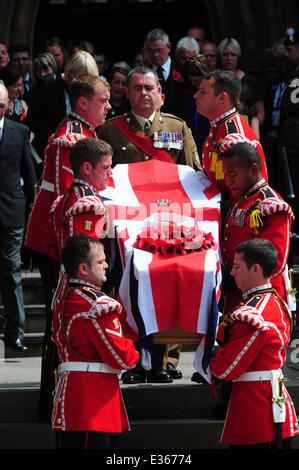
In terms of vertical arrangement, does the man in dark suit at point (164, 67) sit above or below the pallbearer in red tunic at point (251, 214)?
above

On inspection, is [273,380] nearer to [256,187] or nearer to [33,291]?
[256,187]

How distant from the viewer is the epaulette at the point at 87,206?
17.2 feet

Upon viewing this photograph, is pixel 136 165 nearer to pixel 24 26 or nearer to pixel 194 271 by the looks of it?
pixel 194 271

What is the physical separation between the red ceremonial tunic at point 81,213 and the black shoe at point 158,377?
1.26 m

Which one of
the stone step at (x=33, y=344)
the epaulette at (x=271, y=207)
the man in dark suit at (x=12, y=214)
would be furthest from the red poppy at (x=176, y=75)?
the epaulette at (x=271, y=207)

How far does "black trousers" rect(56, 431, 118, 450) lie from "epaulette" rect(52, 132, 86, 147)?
1649 millimetres

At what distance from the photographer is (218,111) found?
6.03 m

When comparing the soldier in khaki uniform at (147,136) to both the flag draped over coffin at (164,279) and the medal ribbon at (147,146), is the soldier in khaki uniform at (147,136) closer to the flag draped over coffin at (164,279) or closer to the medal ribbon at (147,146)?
the medal ribbon at (147,146)

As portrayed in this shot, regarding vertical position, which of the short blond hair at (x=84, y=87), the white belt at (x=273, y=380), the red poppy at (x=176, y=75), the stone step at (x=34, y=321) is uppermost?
the red poppy at (x=176, y=75)

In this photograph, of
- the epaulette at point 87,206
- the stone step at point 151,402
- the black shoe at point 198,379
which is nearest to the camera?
the epaulette at point 87,206

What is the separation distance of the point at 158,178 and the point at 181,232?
599mm

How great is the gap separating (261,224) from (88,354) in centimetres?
114

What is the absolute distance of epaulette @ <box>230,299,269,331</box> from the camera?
4.94m
